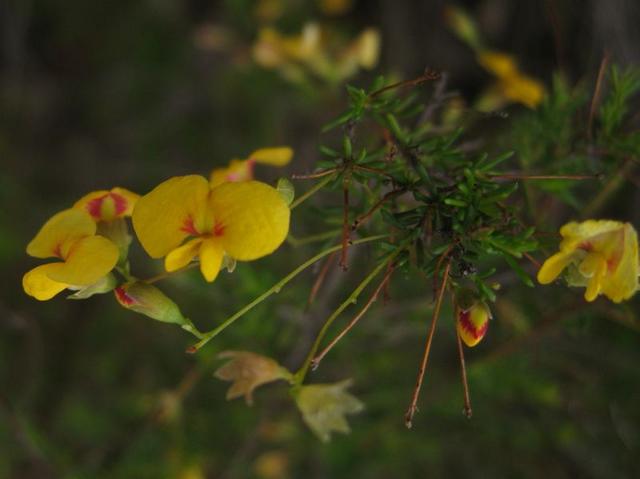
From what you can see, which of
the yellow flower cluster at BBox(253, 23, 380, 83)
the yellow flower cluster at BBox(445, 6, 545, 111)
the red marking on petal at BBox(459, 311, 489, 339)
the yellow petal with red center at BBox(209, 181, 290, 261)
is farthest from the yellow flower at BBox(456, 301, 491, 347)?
the yellow flower cluster at BBox(253, 23, 380, 83)

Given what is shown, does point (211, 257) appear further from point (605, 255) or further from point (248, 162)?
point (605, 255)

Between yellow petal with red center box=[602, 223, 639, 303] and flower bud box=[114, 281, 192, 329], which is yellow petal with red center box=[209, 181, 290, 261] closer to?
flower bud box=[114, 281, 192, 329]

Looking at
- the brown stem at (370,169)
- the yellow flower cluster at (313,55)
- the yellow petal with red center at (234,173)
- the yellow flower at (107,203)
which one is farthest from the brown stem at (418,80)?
the yellow flower cluster at (313,55)

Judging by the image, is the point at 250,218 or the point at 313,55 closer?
the point at 250,218

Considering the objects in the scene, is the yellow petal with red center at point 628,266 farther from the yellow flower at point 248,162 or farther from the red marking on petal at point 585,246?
the yellow flower at point 248,162

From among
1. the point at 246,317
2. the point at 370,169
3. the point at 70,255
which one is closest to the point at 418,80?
the point at 370,169
